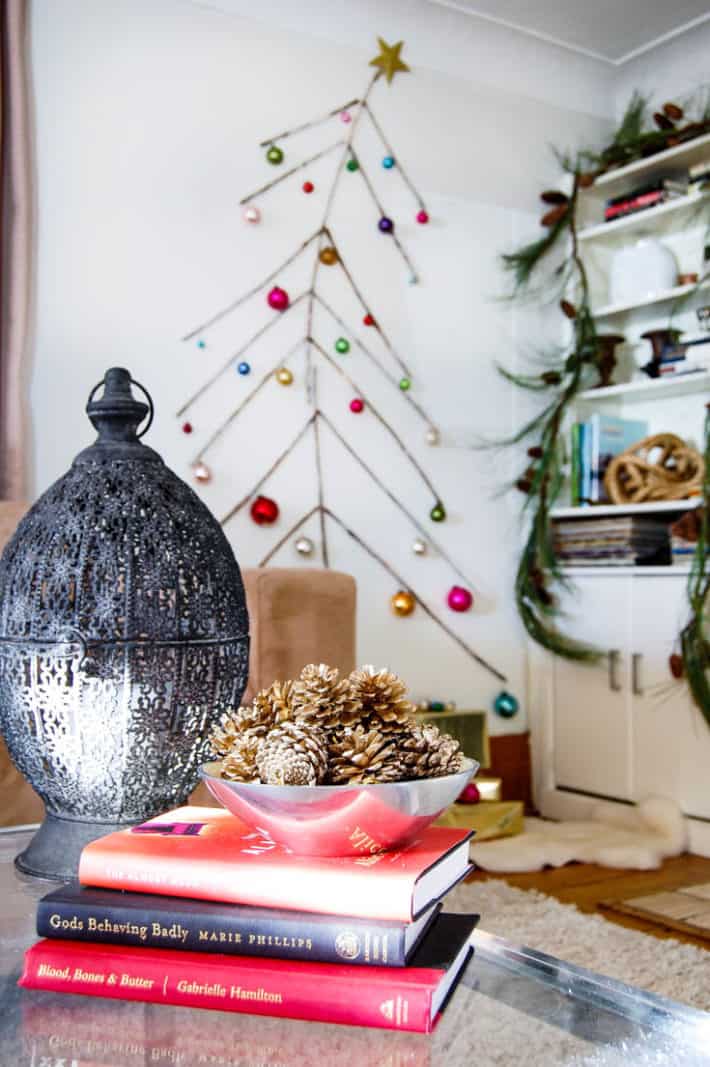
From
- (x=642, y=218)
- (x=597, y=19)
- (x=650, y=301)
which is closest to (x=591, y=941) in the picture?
(x=650, y=301)

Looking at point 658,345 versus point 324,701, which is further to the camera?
point 658,345

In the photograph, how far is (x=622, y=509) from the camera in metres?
3.20

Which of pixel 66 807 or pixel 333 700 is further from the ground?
pixel 333 700

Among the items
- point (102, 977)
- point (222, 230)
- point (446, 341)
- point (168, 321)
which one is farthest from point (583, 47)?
point (102, 977)

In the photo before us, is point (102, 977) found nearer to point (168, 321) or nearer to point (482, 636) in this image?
point (168, 321)

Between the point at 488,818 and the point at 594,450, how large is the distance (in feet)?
3.96

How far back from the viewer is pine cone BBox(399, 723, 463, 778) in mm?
751

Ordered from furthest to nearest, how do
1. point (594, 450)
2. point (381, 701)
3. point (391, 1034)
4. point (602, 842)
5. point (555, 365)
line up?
point (555, 365) → point (594, 450) → point (602, 842) → point (381, 701) → point (391, 1034)

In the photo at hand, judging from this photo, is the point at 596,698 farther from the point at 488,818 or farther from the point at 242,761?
the point at 242,761

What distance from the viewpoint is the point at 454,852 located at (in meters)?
0.77

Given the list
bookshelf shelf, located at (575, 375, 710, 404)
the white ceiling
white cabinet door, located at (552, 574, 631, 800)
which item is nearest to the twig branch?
white cabinet door, located at (552, 574, 631, 800)

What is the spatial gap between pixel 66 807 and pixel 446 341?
8.52 ft

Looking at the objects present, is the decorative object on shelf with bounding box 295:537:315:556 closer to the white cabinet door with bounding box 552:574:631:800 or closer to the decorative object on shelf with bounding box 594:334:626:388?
the white cabinet door with bounding box 552:574:631:800

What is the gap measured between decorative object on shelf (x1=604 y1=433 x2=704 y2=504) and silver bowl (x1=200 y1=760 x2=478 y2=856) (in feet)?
8.23
